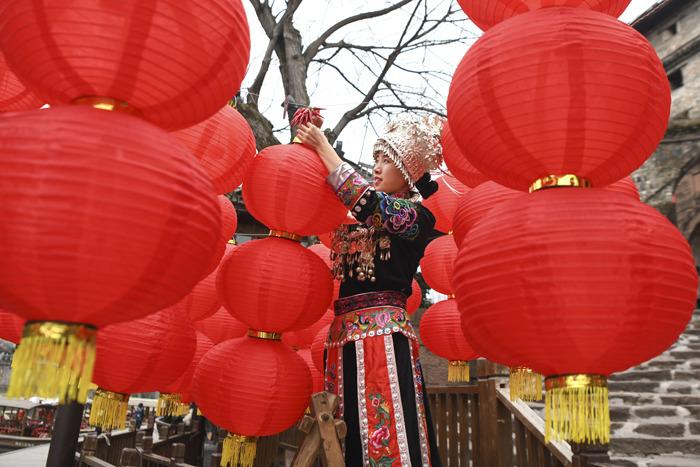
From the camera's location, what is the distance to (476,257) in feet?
3.89

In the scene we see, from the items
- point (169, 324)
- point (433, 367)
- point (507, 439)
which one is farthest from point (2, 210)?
point (433, 367)

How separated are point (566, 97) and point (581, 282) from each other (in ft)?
1.40

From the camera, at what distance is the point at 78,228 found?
0.84m

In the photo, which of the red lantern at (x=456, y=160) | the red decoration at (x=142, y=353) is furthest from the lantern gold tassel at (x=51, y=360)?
the red lantern at (x=456, y=160)

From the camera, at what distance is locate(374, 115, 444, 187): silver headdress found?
6.91ft

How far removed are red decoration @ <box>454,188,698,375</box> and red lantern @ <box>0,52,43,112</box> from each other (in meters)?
1.62

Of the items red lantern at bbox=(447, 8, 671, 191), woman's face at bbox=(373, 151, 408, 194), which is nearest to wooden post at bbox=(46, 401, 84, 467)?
woman's face at bbox=(373, 151, 408, 194)

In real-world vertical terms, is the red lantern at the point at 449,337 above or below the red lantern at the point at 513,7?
below

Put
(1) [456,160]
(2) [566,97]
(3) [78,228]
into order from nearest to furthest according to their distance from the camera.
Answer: (3) [78,228] → (2) [566,97] → (1) [456,160]

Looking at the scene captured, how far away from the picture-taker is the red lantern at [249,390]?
1864 millimetres

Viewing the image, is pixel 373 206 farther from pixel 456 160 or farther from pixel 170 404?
pixel 170 404

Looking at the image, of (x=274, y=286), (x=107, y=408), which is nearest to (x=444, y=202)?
(x=274, y=286)

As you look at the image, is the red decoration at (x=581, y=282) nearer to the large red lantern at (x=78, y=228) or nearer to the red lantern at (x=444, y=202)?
the large red lantern at (x=78, y=228)

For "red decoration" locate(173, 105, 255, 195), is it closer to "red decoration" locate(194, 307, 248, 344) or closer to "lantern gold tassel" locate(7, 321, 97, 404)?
"lantern gold tassel" locate(7, 321, 97, 404)
